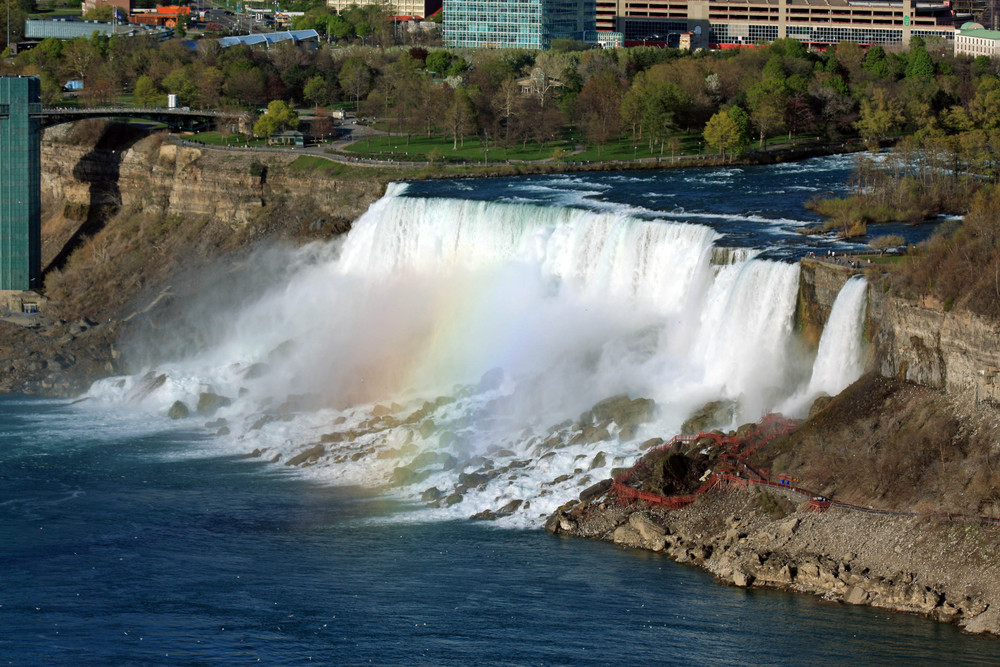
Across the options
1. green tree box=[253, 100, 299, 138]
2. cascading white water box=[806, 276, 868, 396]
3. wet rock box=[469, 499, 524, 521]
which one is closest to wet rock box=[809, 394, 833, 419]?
cascading white water box=[806, 276, 868, 396]

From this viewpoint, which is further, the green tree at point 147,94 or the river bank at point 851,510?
the green tree at point 147,94

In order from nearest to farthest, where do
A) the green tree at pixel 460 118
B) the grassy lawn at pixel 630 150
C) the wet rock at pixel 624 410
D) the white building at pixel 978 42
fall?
1. the wet rock at pixel 624 410
2. the grassy lawn at pixel 630 150
3. the green tree at pixel 460 118
4. the white building at pixel 978 42

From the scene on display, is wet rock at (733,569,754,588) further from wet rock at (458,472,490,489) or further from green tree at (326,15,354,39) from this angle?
green tree at (326,15,354,39)

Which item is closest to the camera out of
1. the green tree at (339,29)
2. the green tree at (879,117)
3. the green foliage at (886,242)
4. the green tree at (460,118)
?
the green foliage at (886,242)

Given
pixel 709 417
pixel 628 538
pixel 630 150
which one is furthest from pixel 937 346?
pixel 630 150

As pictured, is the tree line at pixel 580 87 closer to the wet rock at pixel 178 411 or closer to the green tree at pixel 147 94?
the green tree at pixel 147 94

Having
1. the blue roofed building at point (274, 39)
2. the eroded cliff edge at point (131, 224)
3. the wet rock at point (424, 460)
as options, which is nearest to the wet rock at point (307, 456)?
the wet rock at point (424, 460)

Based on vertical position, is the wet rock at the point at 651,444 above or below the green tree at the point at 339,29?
below
